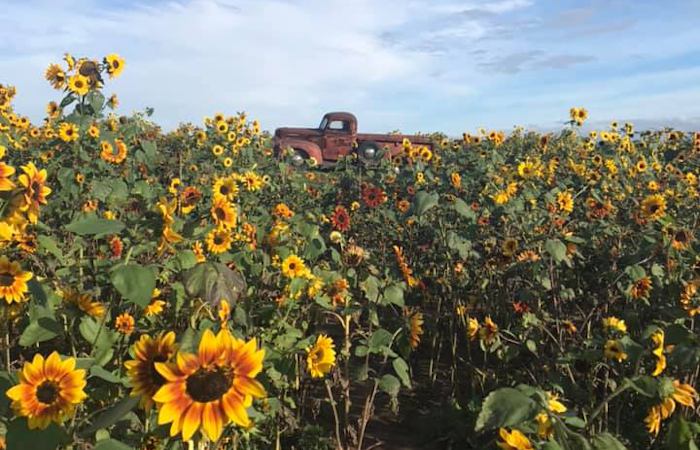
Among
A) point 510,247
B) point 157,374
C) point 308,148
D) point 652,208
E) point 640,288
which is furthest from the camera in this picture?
point 308,148

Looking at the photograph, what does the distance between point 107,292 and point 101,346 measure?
1.01 m

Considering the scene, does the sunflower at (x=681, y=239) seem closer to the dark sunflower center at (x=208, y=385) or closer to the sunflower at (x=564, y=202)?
the sunflower at (x=564, y=202)

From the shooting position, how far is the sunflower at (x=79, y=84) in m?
4.58

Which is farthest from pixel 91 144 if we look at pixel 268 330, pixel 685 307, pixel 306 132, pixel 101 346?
pixel 306 132

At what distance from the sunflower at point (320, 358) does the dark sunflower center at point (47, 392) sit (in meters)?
1.45

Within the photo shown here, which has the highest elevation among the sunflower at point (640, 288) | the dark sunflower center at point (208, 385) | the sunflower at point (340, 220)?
the dark sunflower center at point (208, 385)

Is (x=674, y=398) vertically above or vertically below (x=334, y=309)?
above

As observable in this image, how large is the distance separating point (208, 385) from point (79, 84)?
4128 millimetres

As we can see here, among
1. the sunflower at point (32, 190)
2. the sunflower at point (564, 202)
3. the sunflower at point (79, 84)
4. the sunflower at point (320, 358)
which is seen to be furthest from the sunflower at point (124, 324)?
the sunflower at point (564, 202)

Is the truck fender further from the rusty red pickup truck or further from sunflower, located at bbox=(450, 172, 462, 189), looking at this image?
sunflower, located at bbox=(450, 172, 462, 189)

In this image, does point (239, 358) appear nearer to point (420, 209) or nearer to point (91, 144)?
point (420, 209)

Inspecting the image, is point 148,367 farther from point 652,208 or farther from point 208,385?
point 652,208

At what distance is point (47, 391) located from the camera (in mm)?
1337

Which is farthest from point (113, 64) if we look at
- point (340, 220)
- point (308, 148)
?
point (308, 148)
